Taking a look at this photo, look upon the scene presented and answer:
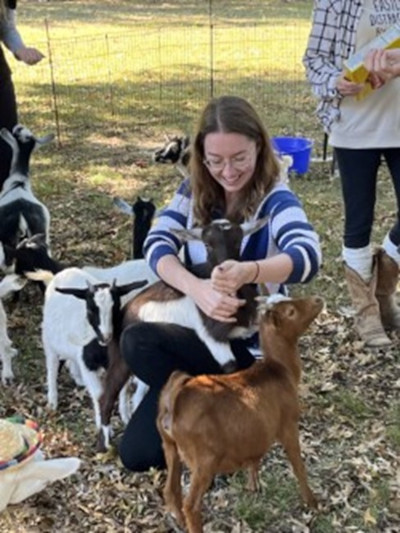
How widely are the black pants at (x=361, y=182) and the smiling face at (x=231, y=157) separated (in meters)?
0.96

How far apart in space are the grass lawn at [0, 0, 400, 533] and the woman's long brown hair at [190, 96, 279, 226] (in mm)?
986

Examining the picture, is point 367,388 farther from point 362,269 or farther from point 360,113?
point 360,113

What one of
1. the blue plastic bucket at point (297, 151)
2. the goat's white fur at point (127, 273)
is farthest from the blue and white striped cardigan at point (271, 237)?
the blue plastic bucket at point (297, 151)

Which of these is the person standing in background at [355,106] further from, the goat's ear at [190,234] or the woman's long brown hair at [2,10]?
the woman's long brown hair at [2,10]

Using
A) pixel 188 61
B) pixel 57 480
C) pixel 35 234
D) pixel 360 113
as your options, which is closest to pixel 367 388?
pixel 360 113

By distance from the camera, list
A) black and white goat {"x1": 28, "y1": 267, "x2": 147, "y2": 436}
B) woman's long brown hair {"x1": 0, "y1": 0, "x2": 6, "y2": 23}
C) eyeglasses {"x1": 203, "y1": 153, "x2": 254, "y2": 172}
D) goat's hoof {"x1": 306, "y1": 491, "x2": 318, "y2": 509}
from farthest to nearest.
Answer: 1. woman's long brown hair {"x1": 0, "y1": 0, "x2": 6, "y2": 23}
2. black and white goat {"x1": 28, "y1": 267, "x2": 147, "y2": 436}
3. goat's hoof {"x1": 306, "y1": 491, "x2": 318, "y2": 509}
4. eyeglasses {"x1": 203, "y1": 153, "x2": 254, "y2": 172}

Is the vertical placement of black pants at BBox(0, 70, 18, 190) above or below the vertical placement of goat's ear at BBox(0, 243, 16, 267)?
above

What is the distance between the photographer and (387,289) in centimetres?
381

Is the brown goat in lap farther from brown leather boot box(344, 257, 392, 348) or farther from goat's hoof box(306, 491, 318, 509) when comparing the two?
brown leather boot box(344, 257, 392, 348)

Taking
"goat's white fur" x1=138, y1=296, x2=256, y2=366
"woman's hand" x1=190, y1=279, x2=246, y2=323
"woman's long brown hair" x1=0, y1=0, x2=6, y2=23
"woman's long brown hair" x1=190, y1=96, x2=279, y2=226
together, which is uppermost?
"woman's long brown hair" x1=0, y1=0, x2=6, y2=23

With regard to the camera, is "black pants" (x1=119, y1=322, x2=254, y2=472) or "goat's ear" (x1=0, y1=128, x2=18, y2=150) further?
"goat's ear" (x1=0, y1=128, x2=18, y2=150)

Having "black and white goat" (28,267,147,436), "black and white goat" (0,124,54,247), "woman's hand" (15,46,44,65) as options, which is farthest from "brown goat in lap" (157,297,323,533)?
"woman's hand" (15,46,44,65)

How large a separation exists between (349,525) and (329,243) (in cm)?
258

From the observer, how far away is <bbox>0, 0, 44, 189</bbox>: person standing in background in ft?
14.0
